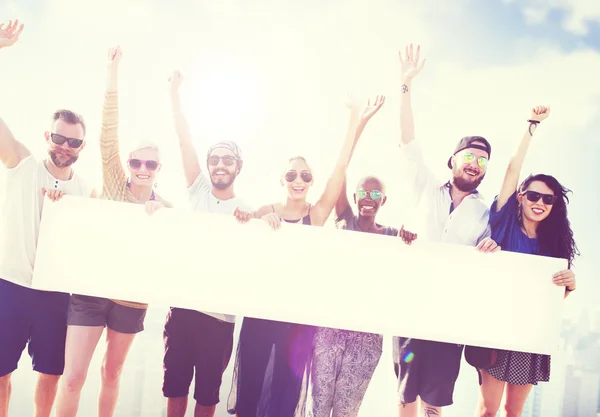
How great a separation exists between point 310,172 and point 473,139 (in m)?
1.49

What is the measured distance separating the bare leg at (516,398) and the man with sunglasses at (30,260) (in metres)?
3.97

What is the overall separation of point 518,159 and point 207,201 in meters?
2.80

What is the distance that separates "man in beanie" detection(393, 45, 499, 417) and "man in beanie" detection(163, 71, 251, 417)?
1.53 metres

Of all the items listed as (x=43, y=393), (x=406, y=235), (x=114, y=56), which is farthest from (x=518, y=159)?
(x=43, y=393)

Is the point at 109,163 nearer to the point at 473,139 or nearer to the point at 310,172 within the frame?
the point at 310,172

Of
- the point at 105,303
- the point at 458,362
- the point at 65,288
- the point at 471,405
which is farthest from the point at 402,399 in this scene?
the point at 65,288

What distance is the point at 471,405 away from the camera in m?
3.88

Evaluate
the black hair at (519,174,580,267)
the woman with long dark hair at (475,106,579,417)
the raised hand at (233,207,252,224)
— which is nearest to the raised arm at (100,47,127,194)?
the raised hand at (233,207,252,224)

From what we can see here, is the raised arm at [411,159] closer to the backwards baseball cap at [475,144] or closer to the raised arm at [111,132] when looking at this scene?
the backwards baseball cap at [475,144]

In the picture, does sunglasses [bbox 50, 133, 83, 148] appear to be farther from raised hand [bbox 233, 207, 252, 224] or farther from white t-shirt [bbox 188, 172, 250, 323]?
raised hand [bbox 233, 207, 252, 224]

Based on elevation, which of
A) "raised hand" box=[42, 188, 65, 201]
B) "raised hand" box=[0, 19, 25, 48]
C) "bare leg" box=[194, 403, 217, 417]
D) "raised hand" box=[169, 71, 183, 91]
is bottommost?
"bare leg" box=[194, 403, 217, 417]

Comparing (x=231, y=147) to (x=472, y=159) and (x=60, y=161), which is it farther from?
(x=472, y=159)

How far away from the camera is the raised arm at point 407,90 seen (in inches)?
139

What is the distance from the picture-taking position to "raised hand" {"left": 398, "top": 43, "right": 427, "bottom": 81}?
370cm
